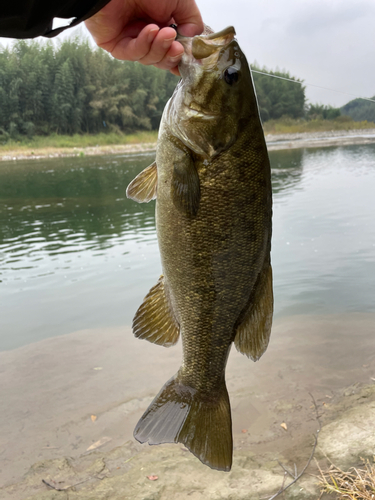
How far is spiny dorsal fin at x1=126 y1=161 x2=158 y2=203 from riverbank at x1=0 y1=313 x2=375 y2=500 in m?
2.57

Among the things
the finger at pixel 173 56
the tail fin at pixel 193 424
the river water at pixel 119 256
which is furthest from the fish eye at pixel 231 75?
the river water at pixel 119 256

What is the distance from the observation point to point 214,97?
1.47 metres

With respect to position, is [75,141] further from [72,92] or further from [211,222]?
[211,222]

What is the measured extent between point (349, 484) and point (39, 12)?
3116 mm

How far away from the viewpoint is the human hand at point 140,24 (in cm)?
166

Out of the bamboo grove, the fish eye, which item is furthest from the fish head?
the bamboo grove

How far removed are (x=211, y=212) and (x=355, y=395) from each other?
3.98m

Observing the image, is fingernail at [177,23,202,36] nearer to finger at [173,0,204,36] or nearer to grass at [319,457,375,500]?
finger at [173,0,204,36]

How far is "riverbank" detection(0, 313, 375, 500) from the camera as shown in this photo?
342cm

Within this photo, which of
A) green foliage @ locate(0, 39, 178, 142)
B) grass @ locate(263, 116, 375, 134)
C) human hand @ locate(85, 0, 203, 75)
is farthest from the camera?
grass @ locate(263, 116, 375, 134)

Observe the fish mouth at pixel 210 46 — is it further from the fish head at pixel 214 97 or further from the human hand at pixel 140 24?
the human hand at pixel 140 24

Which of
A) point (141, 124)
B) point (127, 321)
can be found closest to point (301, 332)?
point (127, 321)

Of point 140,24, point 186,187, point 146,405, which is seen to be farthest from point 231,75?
point 146,405

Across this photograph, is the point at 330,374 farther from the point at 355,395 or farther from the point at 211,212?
the point at 211,212
